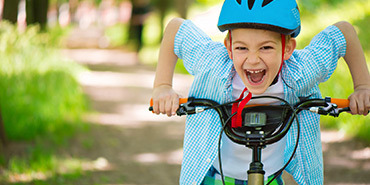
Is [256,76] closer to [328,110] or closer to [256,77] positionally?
[256,77]

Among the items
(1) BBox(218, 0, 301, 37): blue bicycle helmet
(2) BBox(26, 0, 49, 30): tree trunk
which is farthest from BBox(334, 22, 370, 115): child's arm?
(2) BBox(26, 0, 49, 30): tree trunk

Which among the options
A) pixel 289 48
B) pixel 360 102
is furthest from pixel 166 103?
pixel 360 102

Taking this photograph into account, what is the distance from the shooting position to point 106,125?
9.35m

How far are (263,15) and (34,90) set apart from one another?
658 centimetres

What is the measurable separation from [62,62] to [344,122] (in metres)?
6.23

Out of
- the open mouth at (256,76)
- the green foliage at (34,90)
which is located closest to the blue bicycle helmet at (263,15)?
the open mouth at (256,76)

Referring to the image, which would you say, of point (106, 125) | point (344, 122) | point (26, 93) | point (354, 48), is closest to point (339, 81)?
point (344, 122)

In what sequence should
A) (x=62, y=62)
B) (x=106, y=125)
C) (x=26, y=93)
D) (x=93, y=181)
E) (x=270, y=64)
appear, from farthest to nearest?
(x=62, y=62), (x=106, y=125), (x=26, y=93), (x=93, y=181), (x=270, y=64)

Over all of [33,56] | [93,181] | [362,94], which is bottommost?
[93,181]

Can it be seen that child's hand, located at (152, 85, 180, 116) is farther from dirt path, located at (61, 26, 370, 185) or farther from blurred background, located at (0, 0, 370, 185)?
dirt path, located at (61, 26, 370, 185)

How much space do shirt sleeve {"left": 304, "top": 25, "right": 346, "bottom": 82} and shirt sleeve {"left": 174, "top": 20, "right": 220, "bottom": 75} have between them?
53 cm

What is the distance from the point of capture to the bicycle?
266 centimetres

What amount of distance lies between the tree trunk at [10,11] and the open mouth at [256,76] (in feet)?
33.3

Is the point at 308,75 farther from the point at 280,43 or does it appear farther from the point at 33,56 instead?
the point at 33,56
